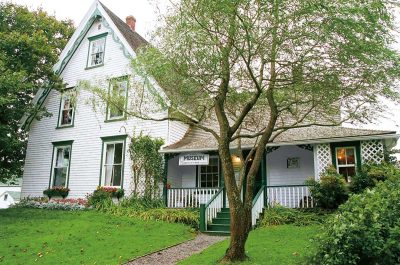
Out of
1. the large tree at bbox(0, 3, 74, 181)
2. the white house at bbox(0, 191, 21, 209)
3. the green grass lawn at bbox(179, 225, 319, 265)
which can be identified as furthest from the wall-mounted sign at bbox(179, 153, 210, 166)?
the white house at bbox(0, 191, 21, 209)

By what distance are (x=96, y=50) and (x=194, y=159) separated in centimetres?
847

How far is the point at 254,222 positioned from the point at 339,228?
7.56 metres

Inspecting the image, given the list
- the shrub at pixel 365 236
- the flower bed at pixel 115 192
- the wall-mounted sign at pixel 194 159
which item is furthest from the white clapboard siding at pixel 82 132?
the shrub at pixel 365 236

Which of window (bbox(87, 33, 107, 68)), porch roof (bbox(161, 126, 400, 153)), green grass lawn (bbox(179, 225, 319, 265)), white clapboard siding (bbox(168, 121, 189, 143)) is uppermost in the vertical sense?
window (bbox(87, 33, 107, 68))

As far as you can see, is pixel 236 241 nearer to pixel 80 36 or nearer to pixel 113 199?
pixel 113 199

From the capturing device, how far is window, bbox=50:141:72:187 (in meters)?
18.3

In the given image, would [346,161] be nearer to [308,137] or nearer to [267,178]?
[308,137]

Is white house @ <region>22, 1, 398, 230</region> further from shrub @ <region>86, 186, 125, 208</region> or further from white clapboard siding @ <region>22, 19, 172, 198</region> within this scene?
shrub @ <region>86, 186, 125, 208</region>

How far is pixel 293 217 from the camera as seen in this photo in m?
12.2

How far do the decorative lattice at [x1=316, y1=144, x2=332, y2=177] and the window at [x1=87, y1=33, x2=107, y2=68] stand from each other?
1168 centimetres

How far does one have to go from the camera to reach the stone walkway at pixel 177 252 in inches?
A: 334

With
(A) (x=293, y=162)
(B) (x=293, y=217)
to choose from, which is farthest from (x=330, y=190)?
(A) (x=293, y=162)

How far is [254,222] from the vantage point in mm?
12375

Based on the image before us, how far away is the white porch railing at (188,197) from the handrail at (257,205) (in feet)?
6.45
